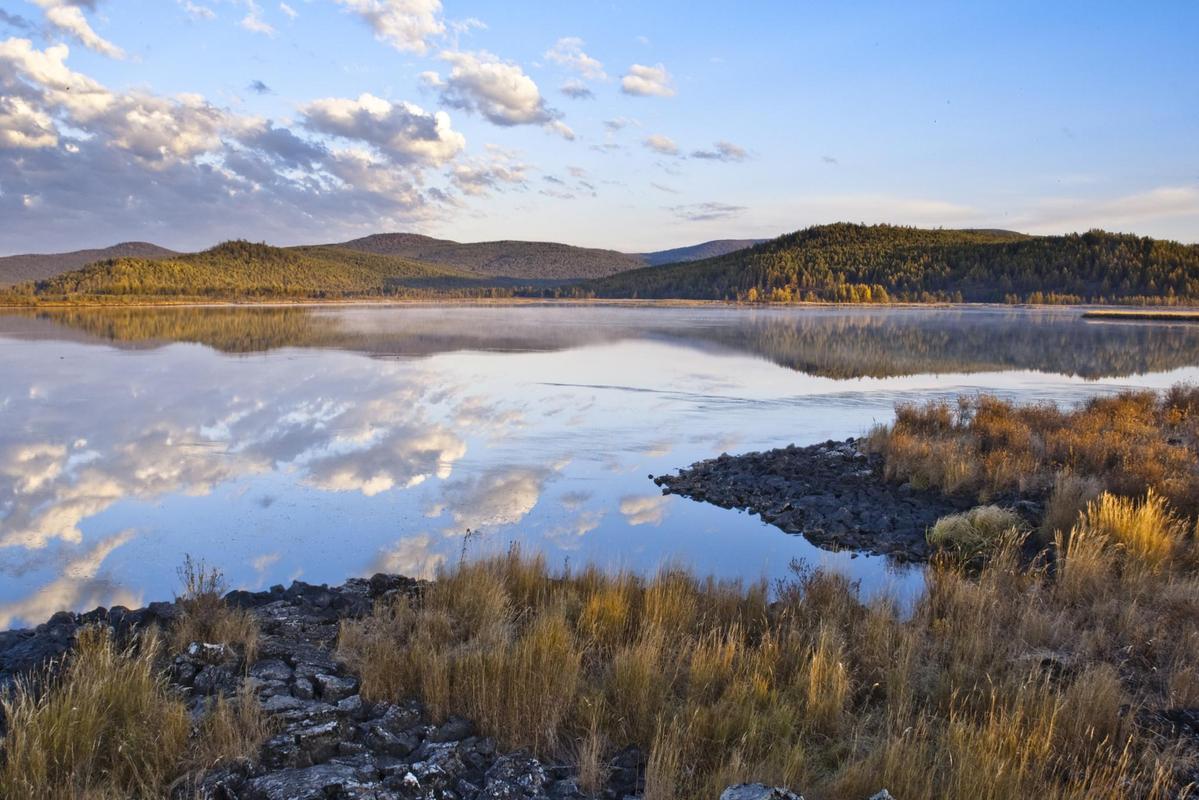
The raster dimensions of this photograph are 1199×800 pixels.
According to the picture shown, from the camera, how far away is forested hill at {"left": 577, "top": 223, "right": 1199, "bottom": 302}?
78.7 m

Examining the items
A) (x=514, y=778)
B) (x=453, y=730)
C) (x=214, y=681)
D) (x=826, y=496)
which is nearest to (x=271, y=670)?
(x=214, y=681)

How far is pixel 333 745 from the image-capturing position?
3627mm

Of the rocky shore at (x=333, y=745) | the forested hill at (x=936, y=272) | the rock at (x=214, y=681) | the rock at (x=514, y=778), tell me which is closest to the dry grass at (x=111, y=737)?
the rocky shore at (x=333, y=745)

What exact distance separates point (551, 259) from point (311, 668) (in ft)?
496

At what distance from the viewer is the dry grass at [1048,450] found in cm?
851

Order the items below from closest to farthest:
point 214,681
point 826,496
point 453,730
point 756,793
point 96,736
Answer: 1. point 756,793
2. point 96,736
3. point 453,730
4. point 214,681
5. point 826,496

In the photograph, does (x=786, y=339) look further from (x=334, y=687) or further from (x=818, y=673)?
(x=334, y=687)

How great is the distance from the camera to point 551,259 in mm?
153125

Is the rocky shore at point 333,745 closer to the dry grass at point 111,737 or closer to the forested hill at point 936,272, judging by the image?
the dry grass at point 111,737

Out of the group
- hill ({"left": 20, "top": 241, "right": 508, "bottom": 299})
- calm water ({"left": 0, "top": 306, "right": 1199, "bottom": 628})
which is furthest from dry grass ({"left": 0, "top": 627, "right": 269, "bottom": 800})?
hill ({"left": 20, "top": 241, "right": 508, "bottom": 299})

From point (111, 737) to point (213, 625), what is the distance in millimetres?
1388

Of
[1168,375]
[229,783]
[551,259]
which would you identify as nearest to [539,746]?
[229,783]

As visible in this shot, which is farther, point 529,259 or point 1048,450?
point 529,259

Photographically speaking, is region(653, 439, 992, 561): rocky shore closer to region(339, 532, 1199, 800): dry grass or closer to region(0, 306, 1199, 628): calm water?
region(0, 306, 1199, 628): calm water
